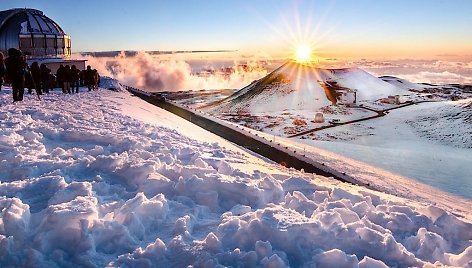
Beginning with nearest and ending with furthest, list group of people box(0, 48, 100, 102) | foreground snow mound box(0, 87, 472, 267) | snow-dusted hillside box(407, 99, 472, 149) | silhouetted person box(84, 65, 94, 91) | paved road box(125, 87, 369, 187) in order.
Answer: foreground snow mound box(0, 87, 472, 267)
paved road box(125, 87, 369, 187)
group of people box(0, 48, 100, 102)
silhouetted person box(84, 65, 94, 91)
snow-dusted hillside box(407, 99, 472, 149)

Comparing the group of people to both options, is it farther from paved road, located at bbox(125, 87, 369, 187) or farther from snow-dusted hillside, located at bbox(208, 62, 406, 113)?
snow-dusted hillside, located at bbox(208, 62, 406, 113)

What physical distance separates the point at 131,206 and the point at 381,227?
147 inches

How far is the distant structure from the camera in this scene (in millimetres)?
42031

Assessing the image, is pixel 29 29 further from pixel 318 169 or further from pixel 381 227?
pixel 381 227

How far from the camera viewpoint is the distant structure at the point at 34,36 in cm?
4203

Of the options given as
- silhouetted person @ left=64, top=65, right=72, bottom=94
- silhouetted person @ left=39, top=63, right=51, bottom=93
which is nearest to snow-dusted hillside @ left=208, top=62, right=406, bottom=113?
silhouetted person @ left=64, top=65, right=72, bottom=94

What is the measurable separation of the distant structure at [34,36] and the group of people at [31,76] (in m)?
13.4

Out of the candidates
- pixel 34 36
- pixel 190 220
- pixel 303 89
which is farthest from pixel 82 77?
pixel 303 89

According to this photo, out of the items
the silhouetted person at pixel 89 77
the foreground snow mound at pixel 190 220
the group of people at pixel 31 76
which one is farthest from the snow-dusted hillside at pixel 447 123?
the foreground snow mound at pixel 190 220

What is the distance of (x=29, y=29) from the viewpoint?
140 feet

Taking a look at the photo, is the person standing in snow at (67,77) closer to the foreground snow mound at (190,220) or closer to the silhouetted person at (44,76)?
the silhouetted person at (44,76)

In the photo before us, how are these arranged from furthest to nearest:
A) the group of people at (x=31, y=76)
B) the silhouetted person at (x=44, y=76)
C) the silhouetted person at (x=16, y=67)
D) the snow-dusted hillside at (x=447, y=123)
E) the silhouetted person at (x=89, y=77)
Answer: the snow-dusted hillside at (x=447, y=123)
the silhouetted person at (x=89, y=77)
the silhouetted person at (x=44, y=76)
the group of people at (x=31, y=76)
the silhouetted person at (x=16, y=67)

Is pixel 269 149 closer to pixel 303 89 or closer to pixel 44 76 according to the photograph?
pixel 44 76

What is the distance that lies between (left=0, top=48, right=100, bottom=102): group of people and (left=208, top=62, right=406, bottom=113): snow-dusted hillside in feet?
190
